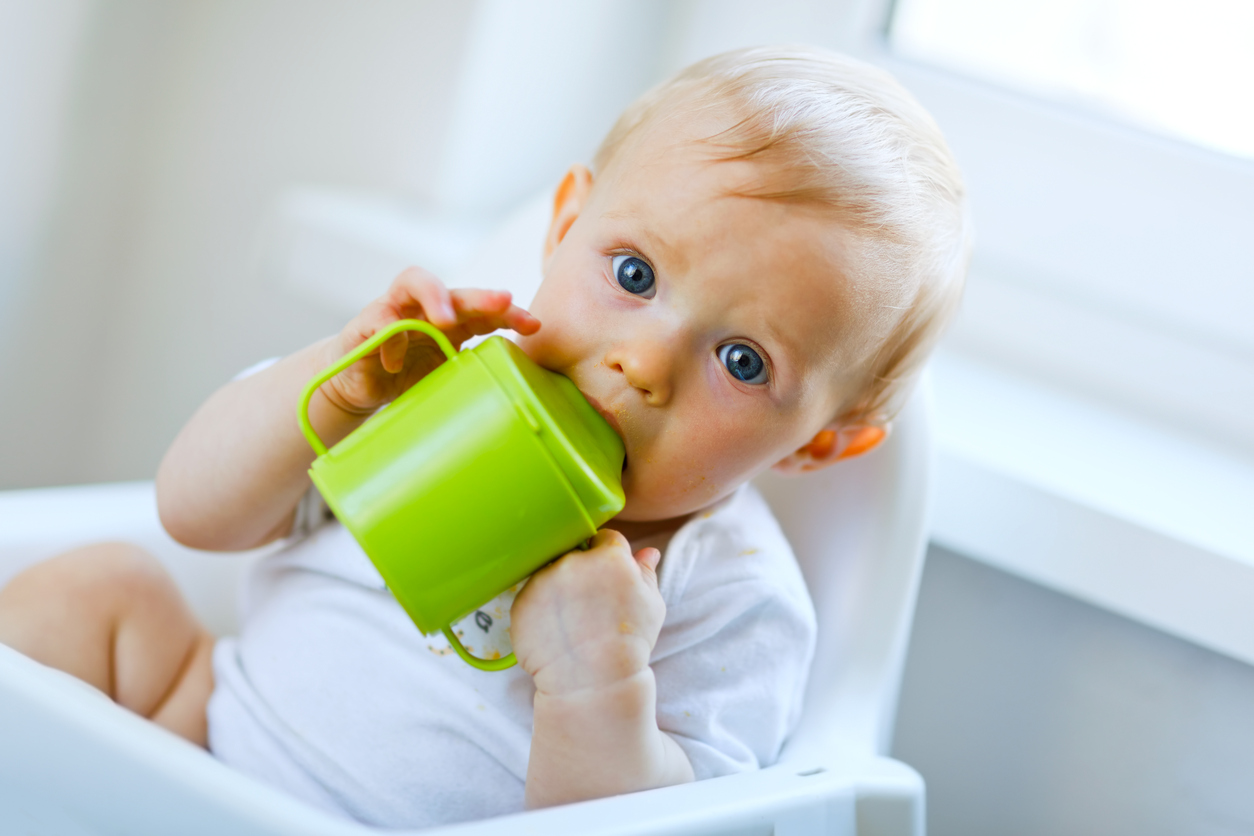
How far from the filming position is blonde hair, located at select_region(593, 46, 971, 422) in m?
0.64

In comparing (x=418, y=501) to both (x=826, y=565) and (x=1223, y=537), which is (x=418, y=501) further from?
(x=1223, y=537)

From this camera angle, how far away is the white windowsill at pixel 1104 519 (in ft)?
2.53

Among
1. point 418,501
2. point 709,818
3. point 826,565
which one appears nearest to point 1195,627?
point 826,565

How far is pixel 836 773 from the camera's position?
24.6 inches

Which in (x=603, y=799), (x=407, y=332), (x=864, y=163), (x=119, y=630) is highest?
(x=864, y=163)

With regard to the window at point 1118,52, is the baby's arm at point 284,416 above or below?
below

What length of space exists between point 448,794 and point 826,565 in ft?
1.03

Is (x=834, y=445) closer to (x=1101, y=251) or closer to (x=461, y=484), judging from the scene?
(x=461, y=484)

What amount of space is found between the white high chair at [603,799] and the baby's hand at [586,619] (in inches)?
3.1

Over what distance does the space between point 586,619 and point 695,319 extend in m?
0.18

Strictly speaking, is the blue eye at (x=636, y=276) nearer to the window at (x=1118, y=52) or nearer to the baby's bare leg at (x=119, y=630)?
the baby's bare leg at (x=119, y=630)

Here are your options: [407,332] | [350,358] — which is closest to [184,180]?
[407,332]

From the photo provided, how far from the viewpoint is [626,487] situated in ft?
Result: 2.14

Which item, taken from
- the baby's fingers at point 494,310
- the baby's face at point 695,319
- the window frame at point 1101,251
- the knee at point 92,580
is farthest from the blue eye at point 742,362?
the window frame at point 1101,251
